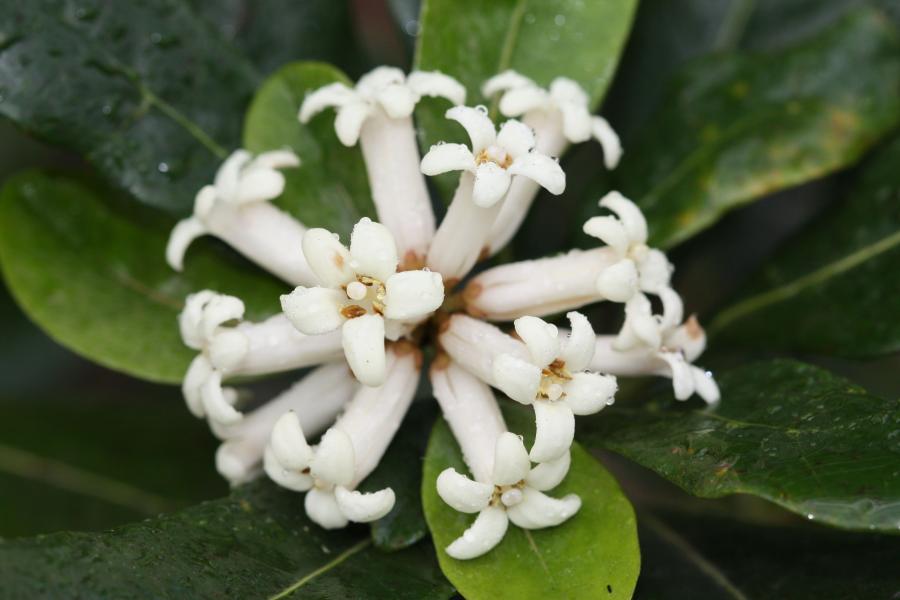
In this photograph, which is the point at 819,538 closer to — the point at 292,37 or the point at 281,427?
the point at 281,427

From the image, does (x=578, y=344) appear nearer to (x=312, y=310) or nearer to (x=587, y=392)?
(x=587, y=392)

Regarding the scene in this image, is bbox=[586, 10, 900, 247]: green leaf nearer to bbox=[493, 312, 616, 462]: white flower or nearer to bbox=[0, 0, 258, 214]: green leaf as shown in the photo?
bbox=[493, 312, 616, 462]: white flower

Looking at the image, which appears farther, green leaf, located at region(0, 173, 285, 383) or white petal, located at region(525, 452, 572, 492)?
green leaf, located at region(0, 173, 285, 383)

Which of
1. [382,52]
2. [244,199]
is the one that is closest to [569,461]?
[244,199]

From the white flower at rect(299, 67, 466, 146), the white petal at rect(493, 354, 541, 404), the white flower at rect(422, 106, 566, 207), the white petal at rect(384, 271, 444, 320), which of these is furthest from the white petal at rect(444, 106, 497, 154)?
the white petal at rect(493, 354, 541, 404)

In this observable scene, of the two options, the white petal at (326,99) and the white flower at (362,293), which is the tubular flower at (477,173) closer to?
the white flower at (362,293)

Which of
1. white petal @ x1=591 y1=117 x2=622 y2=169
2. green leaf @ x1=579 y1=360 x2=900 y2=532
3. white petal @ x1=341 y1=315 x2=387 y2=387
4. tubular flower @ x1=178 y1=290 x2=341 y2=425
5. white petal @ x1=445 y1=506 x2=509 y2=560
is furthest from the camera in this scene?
white petal @ x1=591 y1=117 x2=622 y2=169
